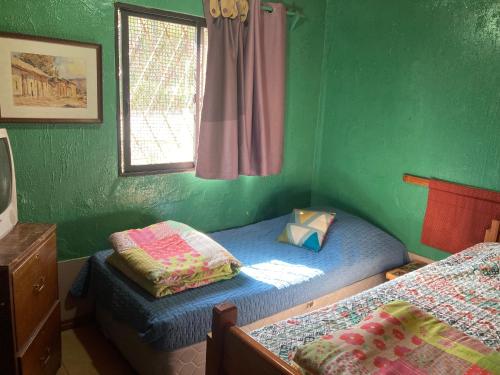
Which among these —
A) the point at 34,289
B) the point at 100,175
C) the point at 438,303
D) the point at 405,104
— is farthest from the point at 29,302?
the point at 405,104

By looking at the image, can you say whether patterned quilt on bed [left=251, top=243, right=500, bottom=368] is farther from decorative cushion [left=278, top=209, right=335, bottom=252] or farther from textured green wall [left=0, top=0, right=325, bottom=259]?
textured green wall [left=0, top=0, right=325, bottom=259]

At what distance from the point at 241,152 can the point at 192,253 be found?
3.07 feet

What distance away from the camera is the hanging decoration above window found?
270 centimetres

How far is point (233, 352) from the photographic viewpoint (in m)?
1.40

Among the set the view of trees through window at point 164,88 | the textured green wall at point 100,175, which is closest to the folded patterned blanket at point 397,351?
the textured green wall at point 100,175

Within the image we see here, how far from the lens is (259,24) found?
290 cm

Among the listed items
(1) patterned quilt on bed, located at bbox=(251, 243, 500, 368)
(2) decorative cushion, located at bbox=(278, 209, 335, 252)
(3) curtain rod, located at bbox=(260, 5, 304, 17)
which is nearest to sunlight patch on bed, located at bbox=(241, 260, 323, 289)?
(2) decorative cushion, located at bbox=(278, 209, 335, 252)

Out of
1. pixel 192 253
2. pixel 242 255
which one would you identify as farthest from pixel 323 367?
pixel 242 255

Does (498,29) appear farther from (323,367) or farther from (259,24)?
(323,367)

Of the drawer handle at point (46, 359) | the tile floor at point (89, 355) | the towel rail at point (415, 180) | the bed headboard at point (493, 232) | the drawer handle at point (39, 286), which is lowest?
the tile floor at point (89, 355)

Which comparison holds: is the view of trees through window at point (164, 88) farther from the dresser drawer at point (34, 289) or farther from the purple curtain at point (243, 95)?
the dresser drawer at point (34, 289)

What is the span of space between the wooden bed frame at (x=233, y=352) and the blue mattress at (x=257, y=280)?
421 millimetres

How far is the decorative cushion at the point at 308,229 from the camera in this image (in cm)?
Result: 280

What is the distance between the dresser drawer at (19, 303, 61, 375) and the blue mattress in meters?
0.27
